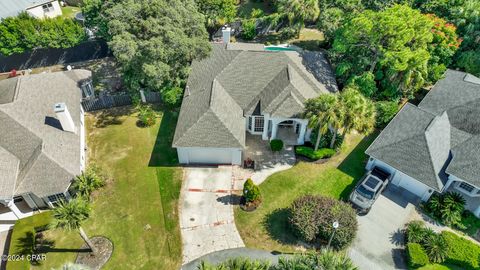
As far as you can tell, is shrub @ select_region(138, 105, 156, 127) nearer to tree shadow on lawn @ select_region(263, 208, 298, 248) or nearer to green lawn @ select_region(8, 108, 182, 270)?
green lawn @ select_region(8, 108, 182, 270)

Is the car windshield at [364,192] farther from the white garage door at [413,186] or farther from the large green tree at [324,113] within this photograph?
the large green tree at [324,113]

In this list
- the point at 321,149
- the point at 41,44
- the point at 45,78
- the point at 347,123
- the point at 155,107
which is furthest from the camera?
the point at 41,44

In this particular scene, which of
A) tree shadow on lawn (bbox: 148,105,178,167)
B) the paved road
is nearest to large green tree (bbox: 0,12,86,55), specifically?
tree shadow on lawn (bbox: 148,105,178,167)

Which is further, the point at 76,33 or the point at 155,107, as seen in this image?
the point at 76,33

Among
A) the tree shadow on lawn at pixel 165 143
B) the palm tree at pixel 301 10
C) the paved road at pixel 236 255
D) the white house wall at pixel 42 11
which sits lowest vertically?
the paved road at pixel 236 255

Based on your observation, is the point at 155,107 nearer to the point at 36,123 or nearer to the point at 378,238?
the point at 36,123

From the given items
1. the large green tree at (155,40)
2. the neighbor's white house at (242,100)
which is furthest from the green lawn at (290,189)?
the large green tree at (155,40)

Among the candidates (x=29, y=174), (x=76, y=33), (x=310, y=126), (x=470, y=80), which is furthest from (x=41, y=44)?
(x=470, y=80)
